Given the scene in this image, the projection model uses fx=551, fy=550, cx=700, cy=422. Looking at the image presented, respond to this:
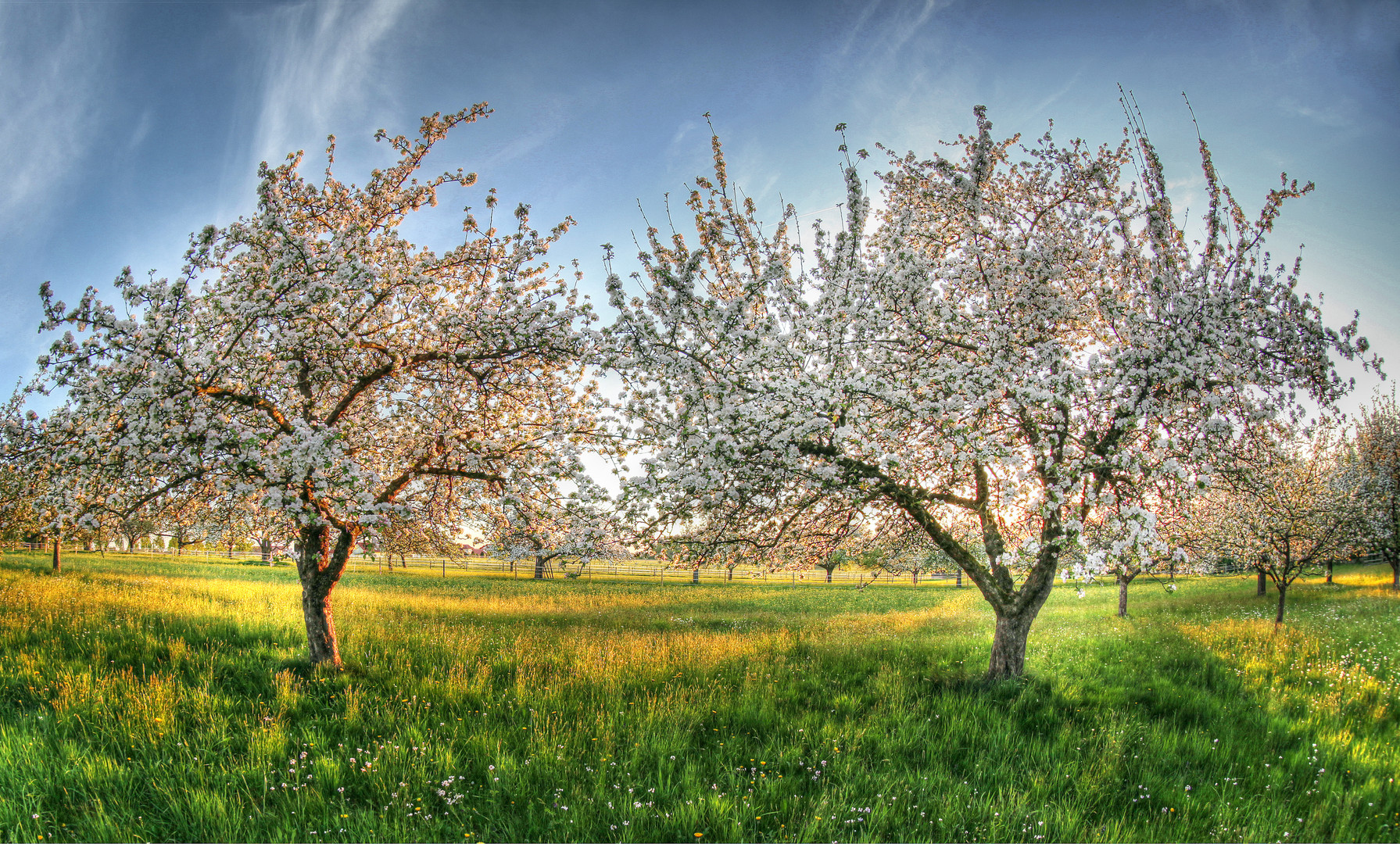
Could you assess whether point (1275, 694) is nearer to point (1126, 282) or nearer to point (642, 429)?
point (1126, 282)

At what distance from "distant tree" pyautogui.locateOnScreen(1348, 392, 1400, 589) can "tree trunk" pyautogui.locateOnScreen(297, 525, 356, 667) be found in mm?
39863

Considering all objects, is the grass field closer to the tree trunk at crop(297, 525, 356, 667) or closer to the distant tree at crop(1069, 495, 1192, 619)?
the tree trunk at crop(297, 525, 356, 667)

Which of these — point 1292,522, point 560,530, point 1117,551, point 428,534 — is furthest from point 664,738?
point 1292,522

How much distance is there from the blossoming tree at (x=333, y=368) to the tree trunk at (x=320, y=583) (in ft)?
0.10

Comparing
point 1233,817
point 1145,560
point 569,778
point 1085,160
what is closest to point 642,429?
point 569,778

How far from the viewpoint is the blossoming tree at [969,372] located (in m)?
7.59

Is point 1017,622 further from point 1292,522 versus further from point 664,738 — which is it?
point 1292,522

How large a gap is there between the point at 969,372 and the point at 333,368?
9.76m

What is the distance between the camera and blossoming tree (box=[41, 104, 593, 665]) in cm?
723

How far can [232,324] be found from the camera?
7.92 m

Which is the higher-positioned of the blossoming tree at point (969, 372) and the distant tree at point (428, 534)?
the blossoming tree at point (969, 372)

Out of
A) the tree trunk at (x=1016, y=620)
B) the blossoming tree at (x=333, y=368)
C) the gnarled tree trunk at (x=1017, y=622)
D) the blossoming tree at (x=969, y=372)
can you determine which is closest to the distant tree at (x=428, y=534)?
the blossoming tree at (x=333, y=368)

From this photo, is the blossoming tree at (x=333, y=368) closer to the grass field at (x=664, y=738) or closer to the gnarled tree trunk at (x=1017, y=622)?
the grass field at (x=664, y=738)

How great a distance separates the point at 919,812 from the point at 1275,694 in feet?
31.1
